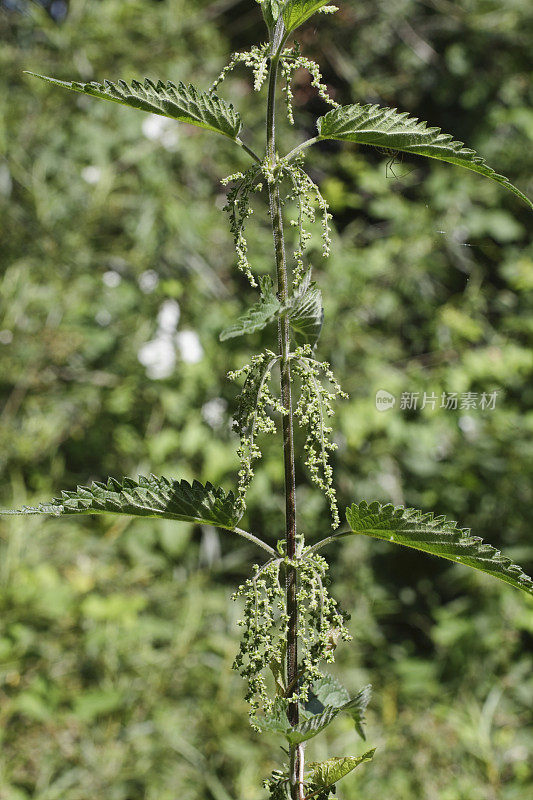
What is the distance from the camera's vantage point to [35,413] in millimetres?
2422

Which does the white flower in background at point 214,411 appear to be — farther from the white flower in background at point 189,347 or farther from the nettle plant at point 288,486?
the nettle plant at point 288,486

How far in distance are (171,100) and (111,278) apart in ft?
7.49

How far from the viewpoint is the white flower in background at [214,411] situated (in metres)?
2.53

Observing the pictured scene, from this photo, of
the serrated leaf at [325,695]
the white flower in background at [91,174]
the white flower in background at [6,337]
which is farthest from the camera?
the white flower in background at [91,174]

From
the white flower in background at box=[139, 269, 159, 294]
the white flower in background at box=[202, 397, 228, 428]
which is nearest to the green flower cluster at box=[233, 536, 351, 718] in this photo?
the white flower in background at box=[202, 397, 228, 428]

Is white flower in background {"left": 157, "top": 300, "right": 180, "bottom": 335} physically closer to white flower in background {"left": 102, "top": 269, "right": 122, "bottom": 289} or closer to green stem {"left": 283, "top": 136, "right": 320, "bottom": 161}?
white flower in background {"left": 102, "top": 269, "right": 122, "bottom": 289}

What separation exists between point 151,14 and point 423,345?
76.5 inches

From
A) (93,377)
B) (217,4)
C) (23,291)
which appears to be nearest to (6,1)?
(217,4)

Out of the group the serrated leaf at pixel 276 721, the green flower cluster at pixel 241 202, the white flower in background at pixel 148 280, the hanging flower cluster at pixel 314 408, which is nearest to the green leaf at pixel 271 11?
the green flower cluster at pixel 241 202

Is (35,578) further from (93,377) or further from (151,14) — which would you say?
(151,14)

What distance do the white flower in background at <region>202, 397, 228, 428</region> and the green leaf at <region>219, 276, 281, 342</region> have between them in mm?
2001

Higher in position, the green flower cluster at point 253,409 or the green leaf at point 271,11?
the green leaf at point 271,11

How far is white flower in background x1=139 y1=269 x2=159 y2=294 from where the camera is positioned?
2.65 m

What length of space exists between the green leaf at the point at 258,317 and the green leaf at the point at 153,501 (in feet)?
0.45
